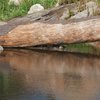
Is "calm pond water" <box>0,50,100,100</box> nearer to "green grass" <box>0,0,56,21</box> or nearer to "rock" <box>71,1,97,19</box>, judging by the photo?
"rock" <box>71,1,97,19</box>

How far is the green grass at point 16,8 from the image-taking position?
65.5 feet

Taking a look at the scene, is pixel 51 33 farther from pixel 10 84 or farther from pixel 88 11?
pixel 10 84

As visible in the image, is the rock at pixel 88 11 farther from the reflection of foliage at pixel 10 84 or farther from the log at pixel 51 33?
the reflection of foliage at pixel 10 84

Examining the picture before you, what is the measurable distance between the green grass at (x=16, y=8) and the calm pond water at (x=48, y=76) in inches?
167

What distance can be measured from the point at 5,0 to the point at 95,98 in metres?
12.9

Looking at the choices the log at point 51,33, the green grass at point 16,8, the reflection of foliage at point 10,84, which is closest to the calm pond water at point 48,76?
the reflection of foliage at point 10,84

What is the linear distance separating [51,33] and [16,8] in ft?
19.5

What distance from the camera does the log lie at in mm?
15273

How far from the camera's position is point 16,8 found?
2119cm

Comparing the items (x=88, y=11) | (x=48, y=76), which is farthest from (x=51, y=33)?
(x=48, y=76)

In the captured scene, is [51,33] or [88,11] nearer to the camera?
[51,33]

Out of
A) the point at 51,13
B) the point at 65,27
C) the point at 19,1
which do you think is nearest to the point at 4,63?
the point at 65,27

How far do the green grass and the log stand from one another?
351cm

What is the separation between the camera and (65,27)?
51.0ft
